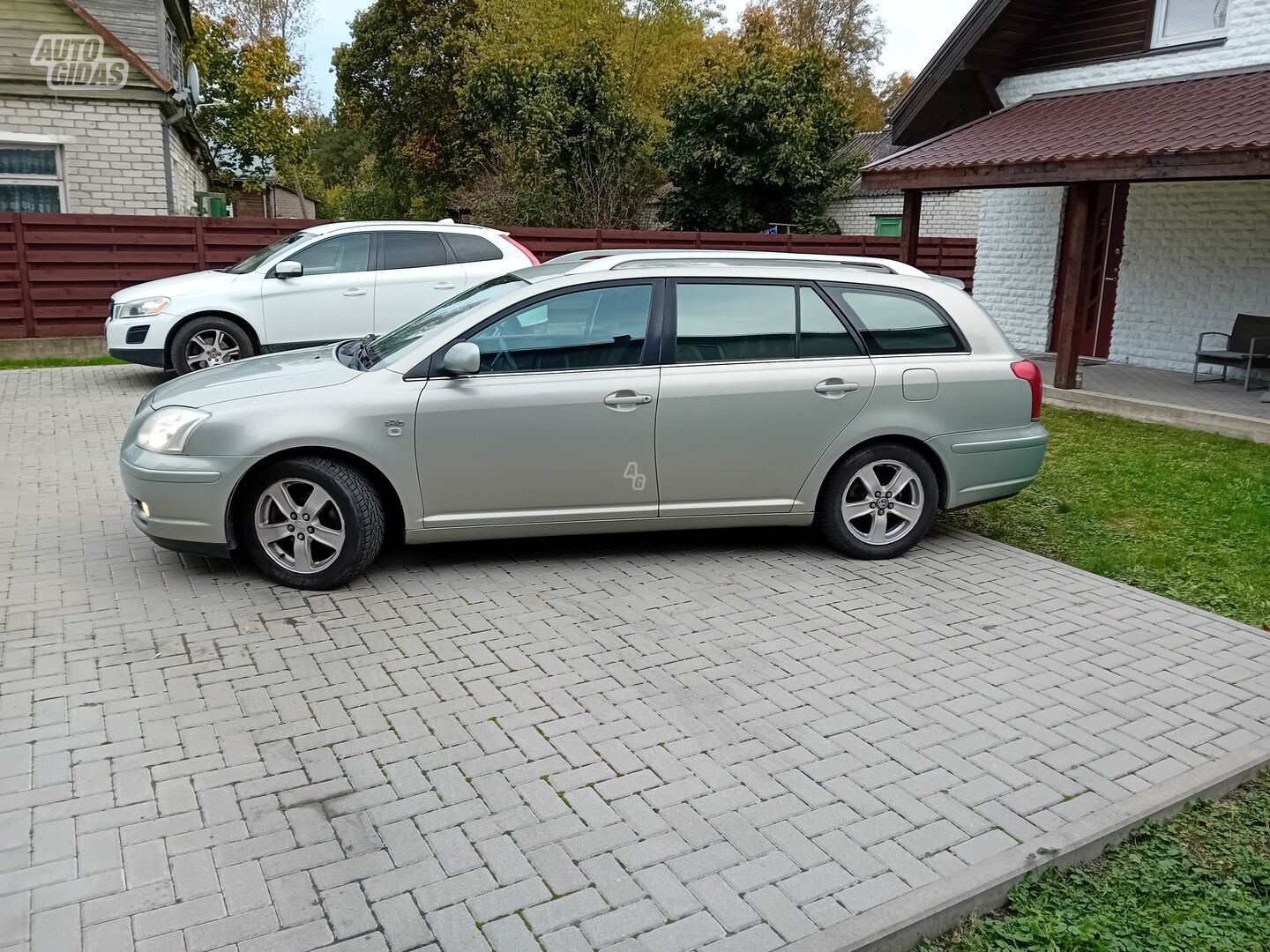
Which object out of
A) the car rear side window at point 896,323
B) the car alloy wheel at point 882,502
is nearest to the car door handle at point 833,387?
the car rear side window at point 896,323

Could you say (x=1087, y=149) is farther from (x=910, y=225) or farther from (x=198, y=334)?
(x=198, y=334)

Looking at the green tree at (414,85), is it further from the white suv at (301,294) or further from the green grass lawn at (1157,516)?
the green grass lawn at (1157,516)

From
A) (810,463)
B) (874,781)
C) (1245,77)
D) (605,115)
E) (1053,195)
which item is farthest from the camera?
(605,115)

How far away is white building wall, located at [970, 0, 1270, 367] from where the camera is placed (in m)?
12.4

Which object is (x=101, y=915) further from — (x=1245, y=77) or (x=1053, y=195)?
(x=1053, y=195)

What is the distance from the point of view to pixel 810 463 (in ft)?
19.4

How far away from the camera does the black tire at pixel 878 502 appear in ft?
19.7

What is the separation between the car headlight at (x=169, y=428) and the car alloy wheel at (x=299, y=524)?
498 millimetres

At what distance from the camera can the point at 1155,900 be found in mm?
3201

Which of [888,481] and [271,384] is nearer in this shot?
[271,384]

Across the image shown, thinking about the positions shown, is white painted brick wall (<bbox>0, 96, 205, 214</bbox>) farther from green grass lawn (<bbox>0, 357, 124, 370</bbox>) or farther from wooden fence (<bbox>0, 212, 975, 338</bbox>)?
green grass lawn (<bbox>0, 357, 124, 370</bbox>)

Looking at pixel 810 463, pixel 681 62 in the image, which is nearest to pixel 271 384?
pixel 810 463

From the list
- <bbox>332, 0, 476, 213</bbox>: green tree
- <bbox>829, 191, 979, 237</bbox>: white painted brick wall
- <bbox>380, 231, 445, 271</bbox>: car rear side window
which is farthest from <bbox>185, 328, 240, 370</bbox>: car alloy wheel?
<bbox>829, 191, 979, 237</bbox>: white painted brick wall

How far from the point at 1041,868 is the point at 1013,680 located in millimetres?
1376
